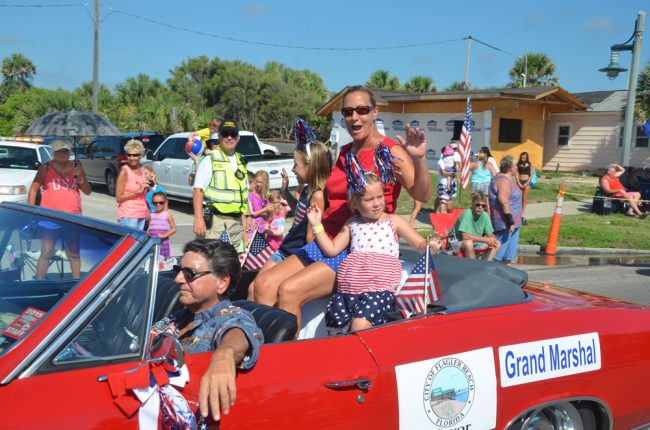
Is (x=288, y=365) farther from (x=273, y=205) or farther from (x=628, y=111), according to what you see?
(x=628, y=111)

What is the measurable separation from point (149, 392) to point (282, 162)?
38.3ft

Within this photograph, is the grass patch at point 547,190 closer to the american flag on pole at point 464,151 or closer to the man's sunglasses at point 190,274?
the american flag on pole at point 464,151

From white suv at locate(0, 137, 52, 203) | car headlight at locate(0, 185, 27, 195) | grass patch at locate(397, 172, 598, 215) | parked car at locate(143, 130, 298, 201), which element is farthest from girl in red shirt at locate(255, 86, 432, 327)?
parked car at locate(143, 130, 298, 201)

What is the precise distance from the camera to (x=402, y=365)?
2801 millimetres

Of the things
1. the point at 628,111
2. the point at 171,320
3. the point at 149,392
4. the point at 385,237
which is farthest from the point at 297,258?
the point at 628,111

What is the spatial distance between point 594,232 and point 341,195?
10.6 metres

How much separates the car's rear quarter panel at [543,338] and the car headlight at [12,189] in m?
9.81

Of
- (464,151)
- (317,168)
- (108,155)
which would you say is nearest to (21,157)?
(108,155)

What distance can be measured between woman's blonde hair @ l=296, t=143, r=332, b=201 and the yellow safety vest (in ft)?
6.38

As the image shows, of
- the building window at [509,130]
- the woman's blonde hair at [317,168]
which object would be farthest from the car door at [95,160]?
the woman's blonde hair at [317,168]

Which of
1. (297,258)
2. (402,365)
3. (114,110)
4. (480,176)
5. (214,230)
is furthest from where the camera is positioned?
(114,110)

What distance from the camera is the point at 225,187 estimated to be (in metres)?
6.64

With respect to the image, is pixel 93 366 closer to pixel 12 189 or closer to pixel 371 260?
pixel 371 260

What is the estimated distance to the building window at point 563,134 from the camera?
1140 inches
